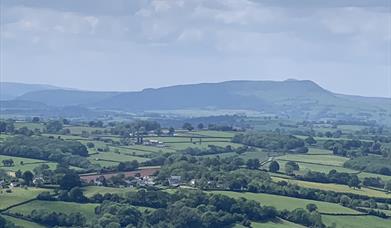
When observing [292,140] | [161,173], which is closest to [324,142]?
[292,140]

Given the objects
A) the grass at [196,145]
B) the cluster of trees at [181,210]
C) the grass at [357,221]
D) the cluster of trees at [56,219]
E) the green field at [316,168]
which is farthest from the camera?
the grass at [196,145]

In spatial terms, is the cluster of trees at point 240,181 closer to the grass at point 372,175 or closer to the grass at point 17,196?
the grass at point 372,175

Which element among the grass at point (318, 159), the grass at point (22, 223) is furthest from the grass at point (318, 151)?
the grass at point (22, 223)

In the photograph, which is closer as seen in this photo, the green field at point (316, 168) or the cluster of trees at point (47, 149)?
the green field at point (316, 168)

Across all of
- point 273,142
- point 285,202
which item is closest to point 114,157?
point 273,142

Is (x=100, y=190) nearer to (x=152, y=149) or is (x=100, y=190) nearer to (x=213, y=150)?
Result: (x=152, y=149)

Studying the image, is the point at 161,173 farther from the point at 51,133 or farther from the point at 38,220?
the point at 51,133
